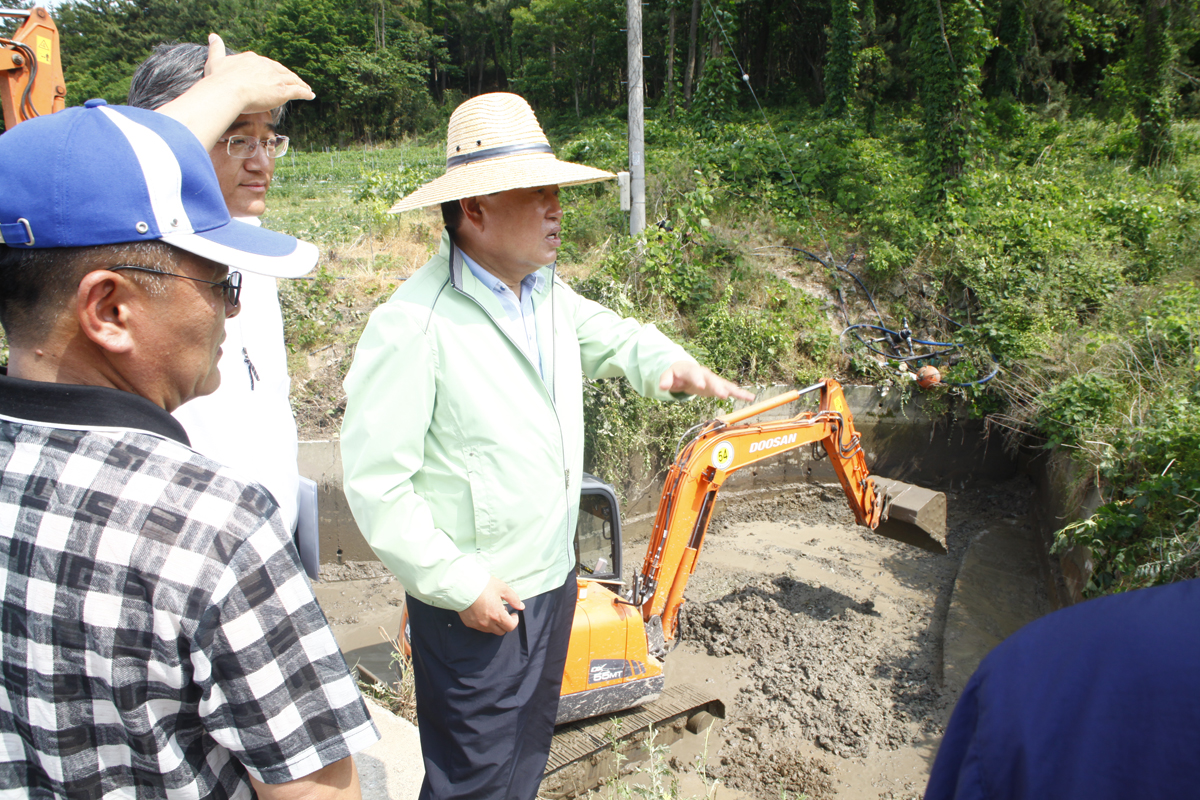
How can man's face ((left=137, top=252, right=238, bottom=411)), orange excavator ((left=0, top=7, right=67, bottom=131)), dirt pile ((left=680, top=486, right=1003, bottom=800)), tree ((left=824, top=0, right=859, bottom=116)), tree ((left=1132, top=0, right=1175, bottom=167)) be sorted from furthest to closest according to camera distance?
tree ((left=824, top=0, right=859, bottom=116)) < tree ((left=1132, top=0, right=1175, bottom=167)) < orange excavator ((left=0, top=7, right=67, bottom=131)) < dirt pile ((left=680, top=486, right=1003, bottom=800)) < man's face ((left=137, top=252, right=238, bottom=411))

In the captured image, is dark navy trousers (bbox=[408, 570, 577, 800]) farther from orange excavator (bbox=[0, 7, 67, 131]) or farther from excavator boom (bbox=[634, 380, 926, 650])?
orange excavator (bbox=[0, 7, 67, 131])

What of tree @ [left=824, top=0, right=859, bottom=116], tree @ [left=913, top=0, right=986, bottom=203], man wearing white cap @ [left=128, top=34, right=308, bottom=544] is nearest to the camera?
man wearing white cap @ [left=128, top=34, right=308, bottom=544]

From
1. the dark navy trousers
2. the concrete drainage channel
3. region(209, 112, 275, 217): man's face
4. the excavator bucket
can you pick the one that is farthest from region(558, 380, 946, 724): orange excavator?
region(209, 112, 275, 217): man's face

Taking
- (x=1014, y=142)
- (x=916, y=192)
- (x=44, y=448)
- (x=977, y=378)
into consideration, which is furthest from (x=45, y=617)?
(x=1014, y=142)

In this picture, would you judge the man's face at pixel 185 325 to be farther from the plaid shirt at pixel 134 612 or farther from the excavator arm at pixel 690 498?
the excavator arm at pixel 690 498

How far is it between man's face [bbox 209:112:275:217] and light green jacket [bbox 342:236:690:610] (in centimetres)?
47

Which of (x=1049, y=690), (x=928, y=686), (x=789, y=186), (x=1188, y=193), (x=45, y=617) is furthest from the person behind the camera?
(x=789, y=186)

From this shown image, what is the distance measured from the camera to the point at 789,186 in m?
11.6

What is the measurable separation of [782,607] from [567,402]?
425 cm

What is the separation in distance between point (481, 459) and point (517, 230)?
0.68m

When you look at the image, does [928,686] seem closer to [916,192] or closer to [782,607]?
[782,607]

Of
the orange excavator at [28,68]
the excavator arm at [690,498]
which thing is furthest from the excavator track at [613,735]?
the orange excavator at [28,68]

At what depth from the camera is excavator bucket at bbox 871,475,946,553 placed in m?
5.30

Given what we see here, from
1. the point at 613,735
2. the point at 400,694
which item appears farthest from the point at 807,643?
the point at 400,694
